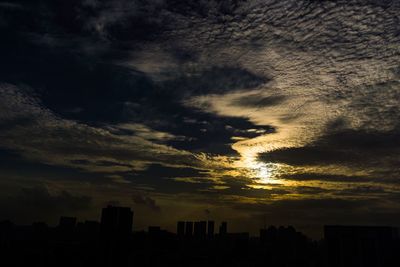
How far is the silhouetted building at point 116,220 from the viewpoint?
10503cm

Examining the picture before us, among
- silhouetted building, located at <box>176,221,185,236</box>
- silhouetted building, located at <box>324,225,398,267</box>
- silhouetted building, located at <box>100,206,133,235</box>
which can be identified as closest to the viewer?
silhouetted building, located at <box>324,225,398,267</box>

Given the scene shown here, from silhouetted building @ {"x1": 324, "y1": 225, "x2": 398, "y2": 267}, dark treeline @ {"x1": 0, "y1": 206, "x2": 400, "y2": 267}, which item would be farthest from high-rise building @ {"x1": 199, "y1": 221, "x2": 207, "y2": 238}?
silhouetted building @ {"x1": 324, "y1": 225, "x2": 398, "y2": 267}

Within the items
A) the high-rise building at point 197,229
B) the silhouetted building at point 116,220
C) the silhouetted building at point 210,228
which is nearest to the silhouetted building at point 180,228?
the high-rise building at point 197,229

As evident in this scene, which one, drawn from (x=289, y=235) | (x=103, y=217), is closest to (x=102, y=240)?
(x=103, y=217)

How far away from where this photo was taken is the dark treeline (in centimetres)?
9669

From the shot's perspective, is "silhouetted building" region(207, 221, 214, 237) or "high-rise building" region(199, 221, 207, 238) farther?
"silhouetted building" region(207, 221, 214, 237)

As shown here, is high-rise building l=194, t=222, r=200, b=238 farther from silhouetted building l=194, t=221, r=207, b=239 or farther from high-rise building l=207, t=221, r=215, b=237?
high-rise building l=207, t=221, r=215, b=237

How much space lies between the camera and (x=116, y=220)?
10706cm

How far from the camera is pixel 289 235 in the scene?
167750 millimetres

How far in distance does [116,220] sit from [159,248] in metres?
31.8

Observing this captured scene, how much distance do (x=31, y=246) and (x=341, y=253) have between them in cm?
9251

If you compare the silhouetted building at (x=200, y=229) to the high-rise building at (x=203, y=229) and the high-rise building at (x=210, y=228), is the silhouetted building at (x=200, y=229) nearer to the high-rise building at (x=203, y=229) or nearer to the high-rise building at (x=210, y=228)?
the high-rise building at (x=203, y=229)

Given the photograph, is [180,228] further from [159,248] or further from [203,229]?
[159,248]

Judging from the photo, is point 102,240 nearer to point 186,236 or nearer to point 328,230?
point 328,230
